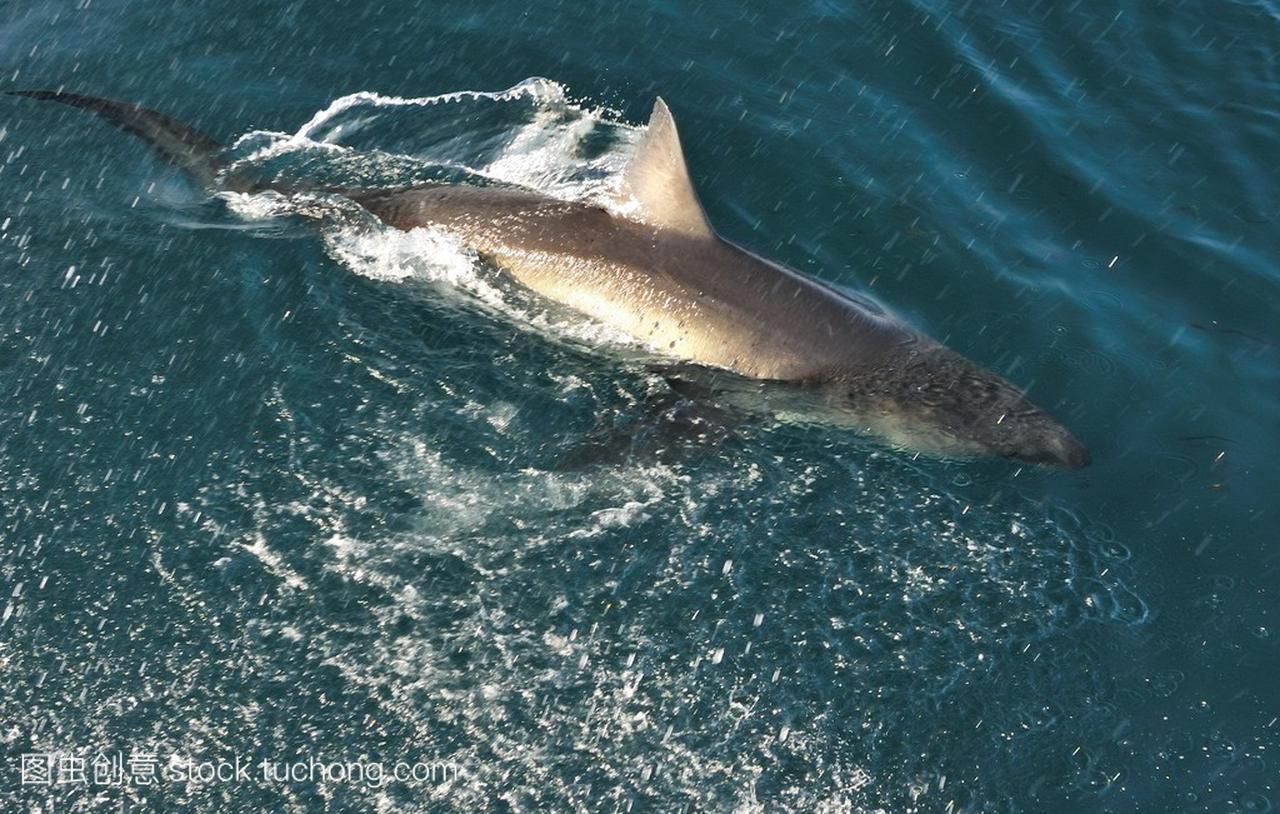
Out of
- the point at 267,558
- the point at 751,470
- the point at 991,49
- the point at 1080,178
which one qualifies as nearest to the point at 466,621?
the point at 267,558

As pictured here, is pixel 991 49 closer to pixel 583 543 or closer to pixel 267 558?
pixel 583 543

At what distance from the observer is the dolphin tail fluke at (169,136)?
33.6 ft

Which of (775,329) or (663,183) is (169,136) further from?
(775,329)

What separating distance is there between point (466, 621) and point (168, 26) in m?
8.39

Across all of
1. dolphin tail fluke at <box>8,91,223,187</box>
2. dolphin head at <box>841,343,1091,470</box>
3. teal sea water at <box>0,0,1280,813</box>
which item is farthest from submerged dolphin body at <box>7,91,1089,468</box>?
dolphin tail fluke at <box>8,91,223,187</box>

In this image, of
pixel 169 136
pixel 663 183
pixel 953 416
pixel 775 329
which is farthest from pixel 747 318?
pixel 169 136

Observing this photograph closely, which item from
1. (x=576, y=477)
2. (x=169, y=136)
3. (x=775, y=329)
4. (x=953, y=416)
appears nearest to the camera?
(x=576, y=477)

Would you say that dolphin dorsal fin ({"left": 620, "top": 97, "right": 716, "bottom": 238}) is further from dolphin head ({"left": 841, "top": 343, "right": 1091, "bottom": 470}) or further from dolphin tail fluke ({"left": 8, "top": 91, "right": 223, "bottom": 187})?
dolphin tail fluke ({"left": 8, "top": 91, "right": 223, "bottom": 187})

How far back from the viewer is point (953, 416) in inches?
338

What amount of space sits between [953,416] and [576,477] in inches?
106

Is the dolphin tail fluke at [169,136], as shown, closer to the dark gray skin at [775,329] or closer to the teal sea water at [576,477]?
the teal sea water at [576,477]

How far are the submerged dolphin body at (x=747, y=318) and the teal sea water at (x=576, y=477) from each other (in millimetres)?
300

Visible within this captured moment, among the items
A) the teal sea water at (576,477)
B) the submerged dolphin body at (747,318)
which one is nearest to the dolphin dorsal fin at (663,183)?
the submerged dolphin body at (747,318)

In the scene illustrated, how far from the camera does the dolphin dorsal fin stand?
28.9ft
